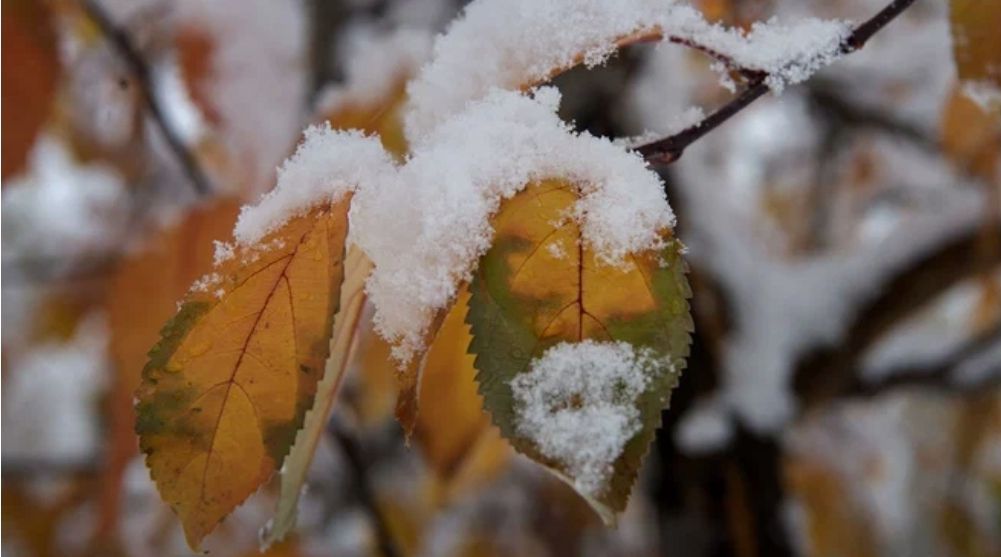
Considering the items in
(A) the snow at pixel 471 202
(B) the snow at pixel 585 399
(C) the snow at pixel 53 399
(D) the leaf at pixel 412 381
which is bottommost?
(C) the snow at pixel 53 399

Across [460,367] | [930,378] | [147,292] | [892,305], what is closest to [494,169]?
[460,367]

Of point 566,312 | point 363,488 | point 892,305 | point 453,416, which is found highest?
point 566,312

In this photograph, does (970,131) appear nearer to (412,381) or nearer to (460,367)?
(460,367)

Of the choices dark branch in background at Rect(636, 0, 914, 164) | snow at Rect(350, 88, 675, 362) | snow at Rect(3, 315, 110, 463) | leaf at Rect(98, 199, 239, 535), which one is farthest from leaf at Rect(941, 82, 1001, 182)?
snow at Rect(3, 315, 110, 463)

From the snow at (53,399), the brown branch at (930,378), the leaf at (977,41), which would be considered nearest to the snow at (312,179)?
the leaf at (977,41)

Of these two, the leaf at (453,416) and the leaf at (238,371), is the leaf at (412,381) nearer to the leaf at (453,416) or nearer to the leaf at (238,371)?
the leaf at (238,371)

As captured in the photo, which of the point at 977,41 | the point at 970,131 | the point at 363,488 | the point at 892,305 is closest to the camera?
the point at 977,41
